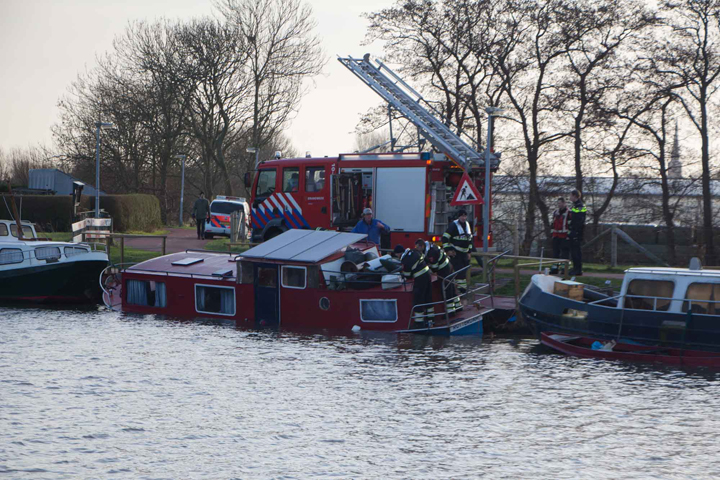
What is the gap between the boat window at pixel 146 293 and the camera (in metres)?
21.1

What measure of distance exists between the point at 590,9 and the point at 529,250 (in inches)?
289

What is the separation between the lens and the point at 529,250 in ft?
89.0

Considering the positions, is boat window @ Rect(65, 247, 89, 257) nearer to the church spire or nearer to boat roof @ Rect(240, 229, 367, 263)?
boat roof @ Rect(240, 229, 367, 263)

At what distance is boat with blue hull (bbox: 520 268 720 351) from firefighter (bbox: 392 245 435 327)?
2.14m

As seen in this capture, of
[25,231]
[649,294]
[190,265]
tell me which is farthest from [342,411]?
[25,231]

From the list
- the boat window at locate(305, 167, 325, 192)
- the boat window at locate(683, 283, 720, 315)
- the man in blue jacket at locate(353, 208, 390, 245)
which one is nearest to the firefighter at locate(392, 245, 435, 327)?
the man in blue jacket at locate(353, 208, 390, 245)

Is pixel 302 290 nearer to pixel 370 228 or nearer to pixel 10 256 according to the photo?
pixel 370 228

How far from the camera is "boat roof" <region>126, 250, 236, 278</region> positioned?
20.9 m

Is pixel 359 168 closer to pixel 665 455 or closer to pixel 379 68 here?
pixel 379 68

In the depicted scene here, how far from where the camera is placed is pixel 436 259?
1792cm

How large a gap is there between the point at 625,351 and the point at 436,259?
417 cm

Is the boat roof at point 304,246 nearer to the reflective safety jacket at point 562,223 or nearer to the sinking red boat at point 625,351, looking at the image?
the reflective safety jacket at point 562,223

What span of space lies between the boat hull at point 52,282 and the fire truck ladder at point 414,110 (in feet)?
31.4

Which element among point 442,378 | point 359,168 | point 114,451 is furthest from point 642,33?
point 114,451
